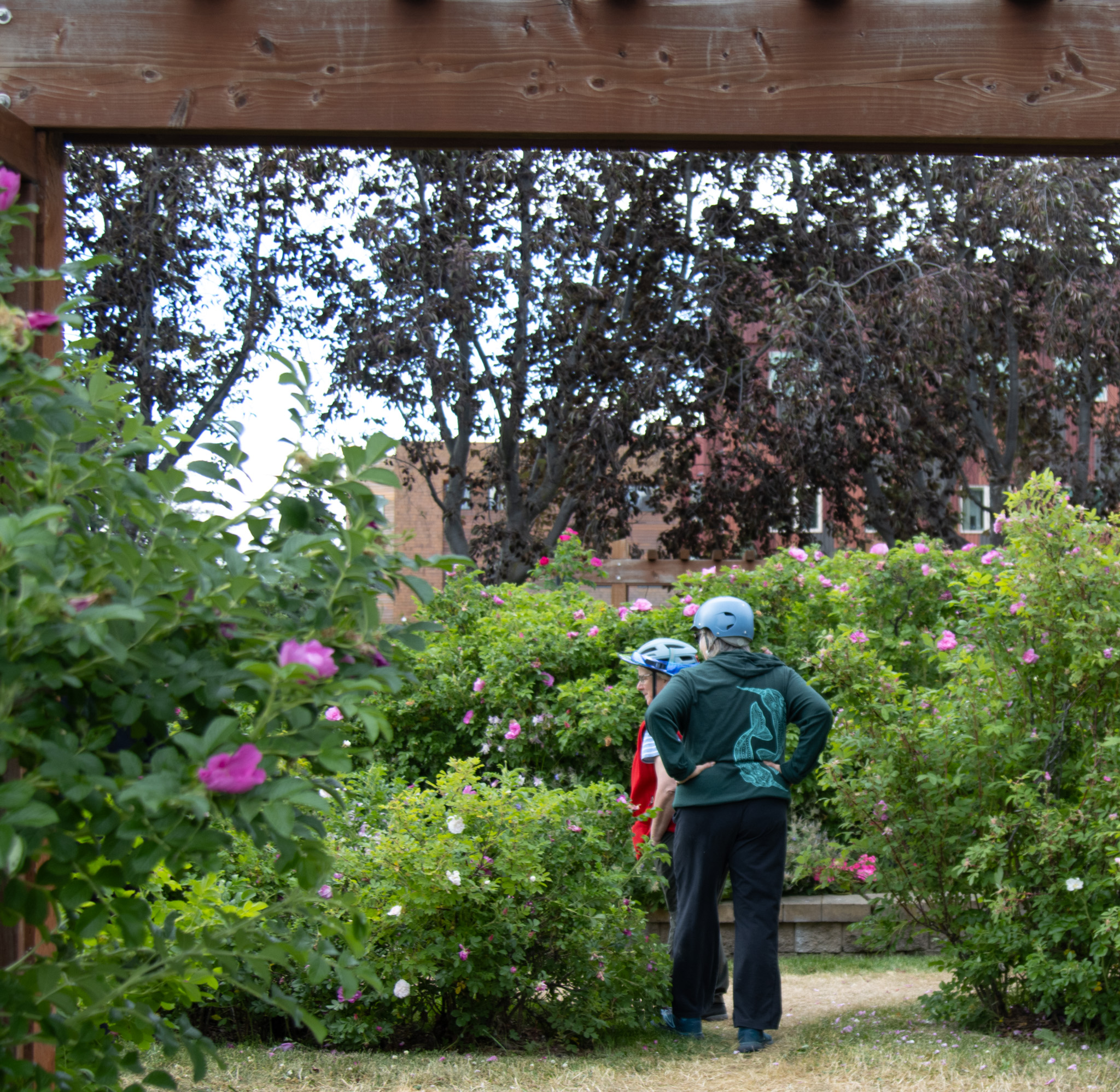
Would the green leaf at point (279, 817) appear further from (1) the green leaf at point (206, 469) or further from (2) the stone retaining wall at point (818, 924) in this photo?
(2) the stone retaining wall at point (818, 924)

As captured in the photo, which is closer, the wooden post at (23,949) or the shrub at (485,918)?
the wooden post at (23,949)

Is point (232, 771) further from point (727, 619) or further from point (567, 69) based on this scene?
point (727, 619)

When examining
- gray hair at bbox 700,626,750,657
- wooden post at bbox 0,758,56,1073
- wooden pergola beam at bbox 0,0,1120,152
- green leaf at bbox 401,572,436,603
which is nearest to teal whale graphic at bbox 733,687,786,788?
gray hair at bbox 700,626,750,657

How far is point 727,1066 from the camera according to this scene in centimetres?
451

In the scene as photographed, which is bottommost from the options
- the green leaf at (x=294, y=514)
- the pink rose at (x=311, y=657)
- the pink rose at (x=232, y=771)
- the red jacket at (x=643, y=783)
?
the red jacket at (x=643, y=783)

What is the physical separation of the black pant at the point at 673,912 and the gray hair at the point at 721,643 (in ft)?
2.68

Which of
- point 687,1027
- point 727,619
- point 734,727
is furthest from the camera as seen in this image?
point 727,619

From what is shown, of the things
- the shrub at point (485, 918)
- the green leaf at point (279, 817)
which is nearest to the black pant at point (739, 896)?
the shrub at point (485, 918)

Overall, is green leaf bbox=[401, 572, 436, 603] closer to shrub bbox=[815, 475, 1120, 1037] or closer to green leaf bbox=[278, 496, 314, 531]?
green leaf bbox=[278, 496, 314, 531]

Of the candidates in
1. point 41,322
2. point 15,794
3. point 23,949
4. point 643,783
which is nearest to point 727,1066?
point 643,783

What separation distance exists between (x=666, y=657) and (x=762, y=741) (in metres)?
0.99

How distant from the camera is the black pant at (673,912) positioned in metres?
5.34

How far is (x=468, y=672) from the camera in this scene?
24.4 ft

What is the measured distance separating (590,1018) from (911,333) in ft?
32.3
